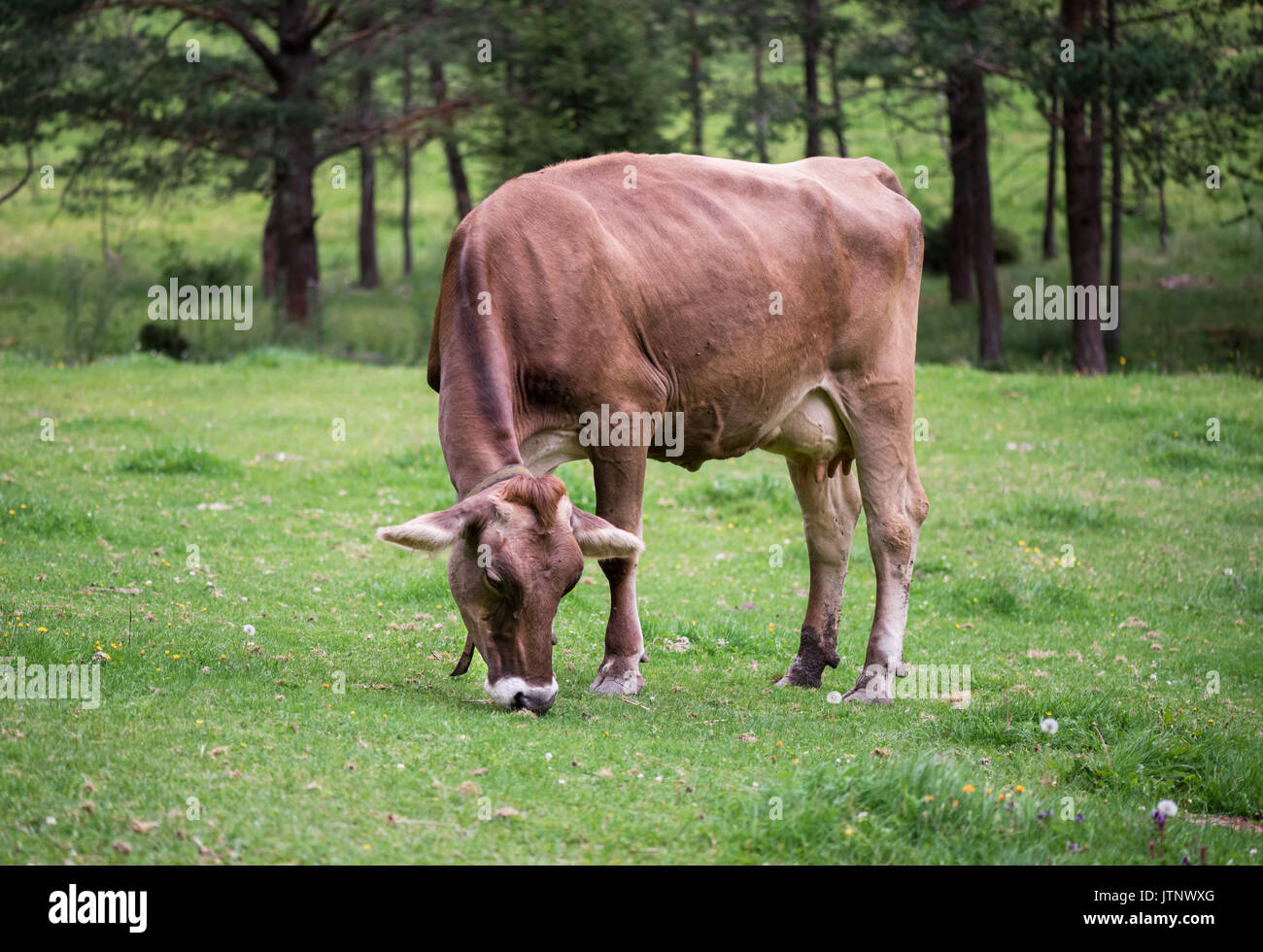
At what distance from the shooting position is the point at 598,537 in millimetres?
6316

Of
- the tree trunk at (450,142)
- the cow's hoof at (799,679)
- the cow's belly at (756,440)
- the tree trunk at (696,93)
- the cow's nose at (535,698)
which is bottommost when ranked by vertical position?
the cow's hoof at (799,679)

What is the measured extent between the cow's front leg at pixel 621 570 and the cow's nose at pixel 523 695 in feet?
3.14

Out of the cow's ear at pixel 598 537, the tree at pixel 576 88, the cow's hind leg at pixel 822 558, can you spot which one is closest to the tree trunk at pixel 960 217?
the tree at pixel 576 88

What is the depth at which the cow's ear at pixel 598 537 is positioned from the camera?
632cm

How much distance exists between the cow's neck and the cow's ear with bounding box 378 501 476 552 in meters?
0.28

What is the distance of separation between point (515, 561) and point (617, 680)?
5.13 feet

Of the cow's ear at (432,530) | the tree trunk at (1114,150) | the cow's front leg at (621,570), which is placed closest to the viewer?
the cow's ear at (432,530)

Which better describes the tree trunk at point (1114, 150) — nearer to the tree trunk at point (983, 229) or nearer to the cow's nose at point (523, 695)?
the tree trunk at point (983, 229)

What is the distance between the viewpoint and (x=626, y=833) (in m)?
4.83

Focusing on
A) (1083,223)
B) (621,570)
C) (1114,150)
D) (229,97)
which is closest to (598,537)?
(621,570)

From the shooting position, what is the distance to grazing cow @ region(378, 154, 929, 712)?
6.27m

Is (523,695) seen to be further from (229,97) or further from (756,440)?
(229,97)

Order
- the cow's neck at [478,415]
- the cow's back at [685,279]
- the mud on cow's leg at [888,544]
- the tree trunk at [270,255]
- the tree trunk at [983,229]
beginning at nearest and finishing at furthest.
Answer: the cow's neck at [478,415] → the cow's back at [685,279] → the mud on cow's leg at [888,544] → the tree trunk at [983,229] → the tree trunk at [270,255]

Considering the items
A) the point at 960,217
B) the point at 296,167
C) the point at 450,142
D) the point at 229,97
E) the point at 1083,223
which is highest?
the point at 229,97
